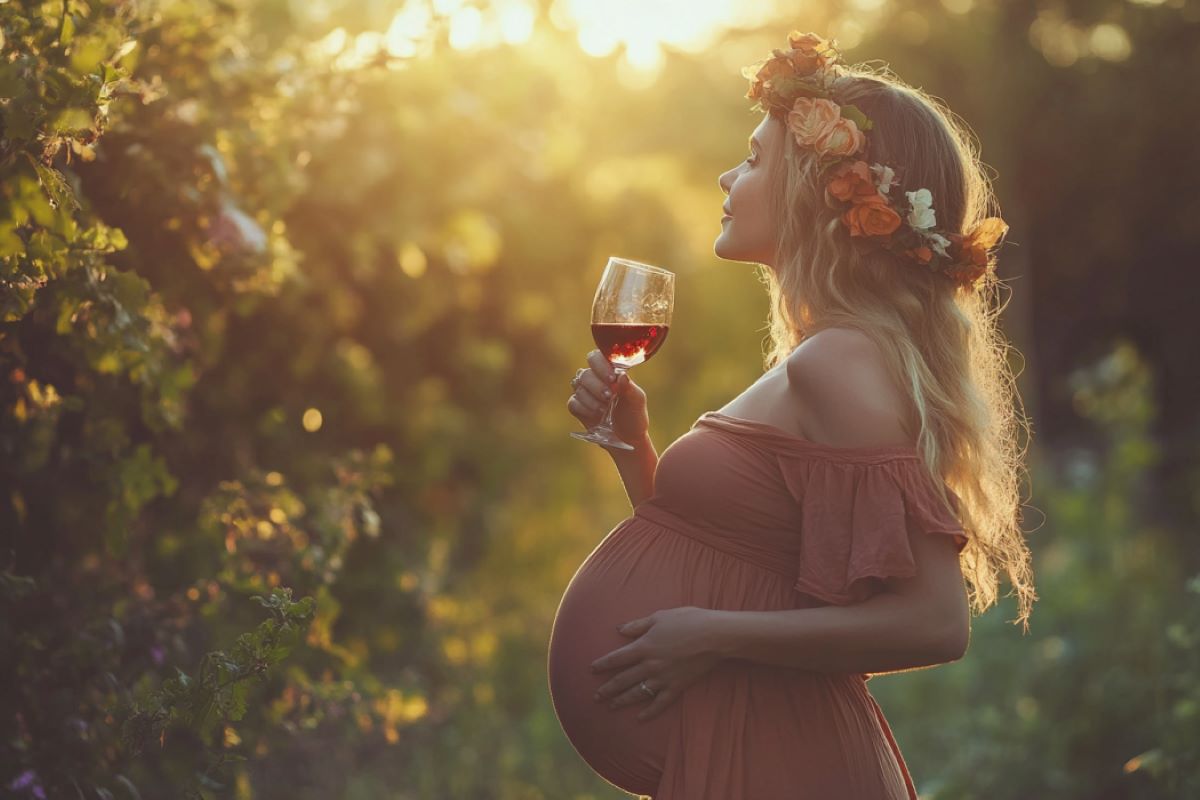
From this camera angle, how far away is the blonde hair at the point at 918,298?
212 cm

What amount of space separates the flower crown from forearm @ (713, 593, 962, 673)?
0.67 m

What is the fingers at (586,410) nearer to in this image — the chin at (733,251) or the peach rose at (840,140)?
the chin at (733,251)

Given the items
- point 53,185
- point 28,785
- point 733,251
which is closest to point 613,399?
point 733,251

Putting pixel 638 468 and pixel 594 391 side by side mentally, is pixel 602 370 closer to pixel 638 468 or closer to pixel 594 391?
pixel 594 391

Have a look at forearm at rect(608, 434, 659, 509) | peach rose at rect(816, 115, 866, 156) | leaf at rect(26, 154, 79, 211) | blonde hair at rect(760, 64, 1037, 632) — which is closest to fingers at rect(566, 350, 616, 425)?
forearm at rect(608, 434, 659, 509)

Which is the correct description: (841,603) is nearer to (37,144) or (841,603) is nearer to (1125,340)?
(37,144)

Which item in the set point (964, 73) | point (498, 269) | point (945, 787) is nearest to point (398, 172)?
point (498, 269)

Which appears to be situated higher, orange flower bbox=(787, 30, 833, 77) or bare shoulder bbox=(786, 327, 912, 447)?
orange flower bbox=(787, 30, 833, 77)

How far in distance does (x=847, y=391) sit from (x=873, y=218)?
1.18 feet

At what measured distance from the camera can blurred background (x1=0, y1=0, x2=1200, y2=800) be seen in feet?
7.98

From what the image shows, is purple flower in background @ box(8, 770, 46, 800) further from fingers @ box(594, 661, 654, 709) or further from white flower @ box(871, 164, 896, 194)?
white flower @ box(871, 164, 896, 194)

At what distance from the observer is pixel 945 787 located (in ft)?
14.9

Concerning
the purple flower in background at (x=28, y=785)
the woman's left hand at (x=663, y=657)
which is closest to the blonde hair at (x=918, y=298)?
the woman's left hand at (x=663, y=657)

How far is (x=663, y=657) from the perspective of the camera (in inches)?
79.6
